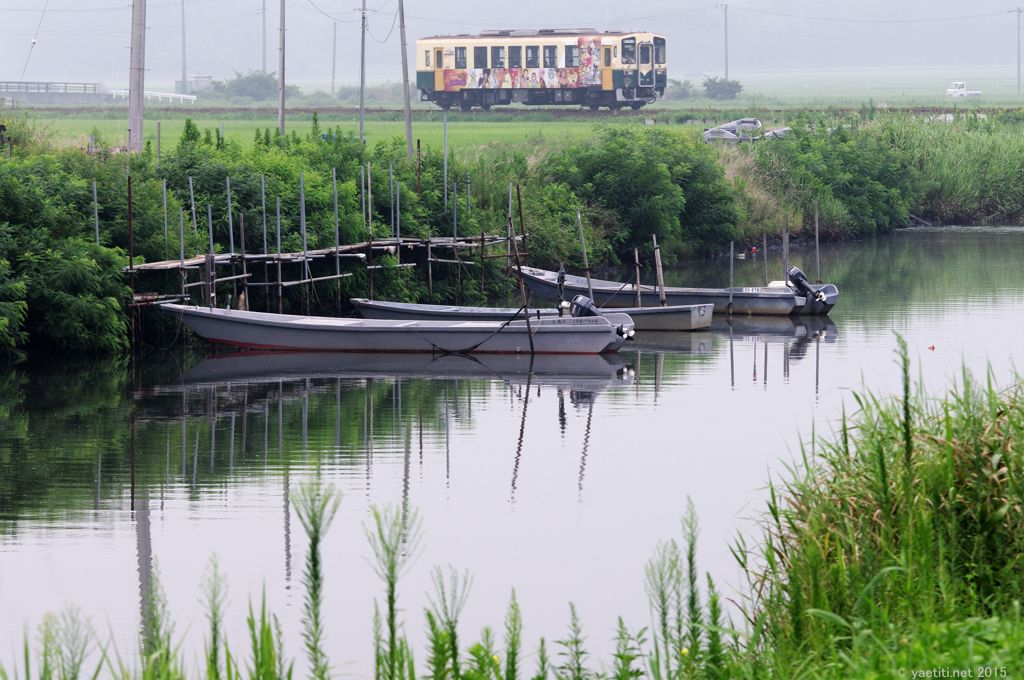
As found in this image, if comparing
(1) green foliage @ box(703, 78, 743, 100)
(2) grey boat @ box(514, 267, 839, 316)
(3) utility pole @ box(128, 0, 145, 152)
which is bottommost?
(2) grey boat @ box(514, 267, 839, 316)

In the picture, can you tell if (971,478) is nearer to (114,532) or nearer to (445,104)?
(114,532)

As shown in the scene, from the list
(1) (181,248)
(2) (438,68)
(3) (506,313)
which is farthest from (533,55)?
(1) (181,248)

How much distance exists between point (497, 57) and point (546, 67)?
2.21 m

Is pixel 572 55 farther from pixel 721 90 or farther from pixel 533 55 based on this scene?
pixel 721 90

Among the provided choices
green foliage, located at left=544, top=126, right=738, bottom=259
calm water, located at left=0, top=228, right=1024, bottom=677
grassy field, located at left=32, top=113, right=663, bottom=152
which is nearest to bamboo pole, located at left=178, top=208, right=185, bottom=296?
calm water, located at left=0, top=228, right=1024, bottom=677

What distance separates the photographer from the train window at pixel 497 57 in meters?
74.2

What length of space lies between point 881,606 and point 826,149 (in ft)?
159

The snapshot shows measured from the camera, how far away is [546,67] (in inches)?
2955

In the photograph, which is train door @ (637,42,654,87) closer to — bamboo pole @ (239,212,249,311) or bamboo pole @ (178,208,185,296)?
bamboo pole @ (239,212,249,311)

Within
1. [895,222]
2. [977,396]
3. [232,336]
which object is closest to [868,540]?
[977,396]

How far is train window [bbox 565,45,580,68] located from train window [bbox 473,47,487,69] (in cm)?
356

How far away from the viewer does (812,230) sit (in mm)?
54281

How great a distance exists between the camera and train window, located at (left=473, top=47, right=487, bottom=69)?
74.6 metres

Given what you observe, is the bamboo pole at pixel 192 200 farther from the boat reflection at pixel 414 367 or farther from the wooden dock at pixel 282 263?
the boat reflection at pixel 414 367
